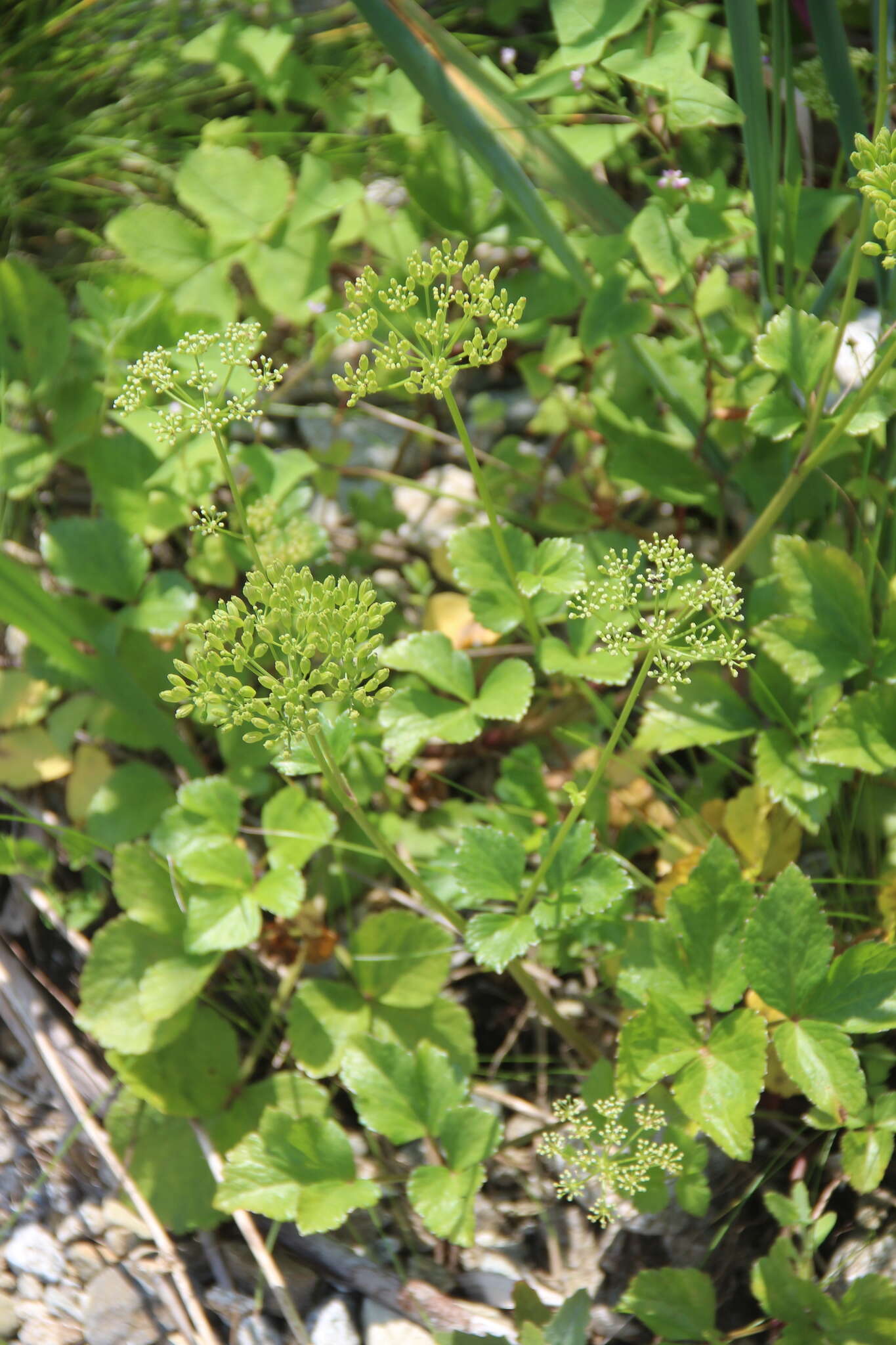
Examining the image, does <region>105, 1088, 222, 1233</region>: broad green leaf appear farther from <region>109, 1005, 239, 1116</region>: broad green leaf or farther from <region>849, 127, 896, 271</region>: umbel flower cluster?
<region>849, 127, 896, 271</region>: umbel flower cluster

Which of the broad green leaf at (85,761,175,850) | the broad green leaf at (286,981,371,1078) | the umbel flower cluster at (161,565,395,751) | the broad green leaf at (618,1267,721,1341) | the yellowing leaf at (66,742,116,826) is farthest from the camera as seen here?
the yellowing leaf at (66,742,116,826)

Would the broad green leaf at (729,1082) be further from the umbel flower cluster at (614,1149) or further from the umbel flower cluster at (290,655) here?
the umbel flower cluster at (290,655)

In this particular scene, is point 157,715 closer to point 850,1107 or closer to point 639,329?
point 639,329

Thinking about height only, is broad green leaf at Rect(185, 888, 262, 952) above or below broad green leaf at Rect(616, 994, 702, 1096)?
above

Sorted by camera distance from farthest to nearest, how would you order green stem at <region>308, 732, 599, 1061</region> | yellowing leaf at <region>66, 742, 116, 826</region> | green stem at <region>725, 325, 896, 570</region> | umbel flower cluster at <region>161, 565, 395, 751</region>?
1. yellowing leaf at <region>66, 742, 116, 826</region>
2. green stem at <region>725, 325, 896, 570</region>
3. green stem at <region>308, 732, 599, 1061</region>
4. umbel flower cluster at <region>161, 565, 395, 751</region>

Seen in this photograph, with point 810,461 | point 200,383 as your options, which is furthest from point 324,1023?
point 810,461

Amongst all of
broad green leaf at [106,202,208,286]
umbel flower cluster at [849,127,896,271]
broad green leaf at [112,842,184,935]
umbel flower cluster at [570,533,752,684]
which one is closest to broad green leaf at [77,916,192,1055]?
broad green leaf at [112,842,184,935]

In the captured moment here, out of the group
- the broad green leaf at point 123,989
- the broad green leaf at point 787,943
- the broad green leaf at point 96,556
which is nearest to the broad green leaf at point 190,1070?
the broad green leaf at point 123,989

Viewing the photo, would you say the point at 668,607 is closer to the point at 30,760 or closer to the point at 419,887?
the point at 419,887
